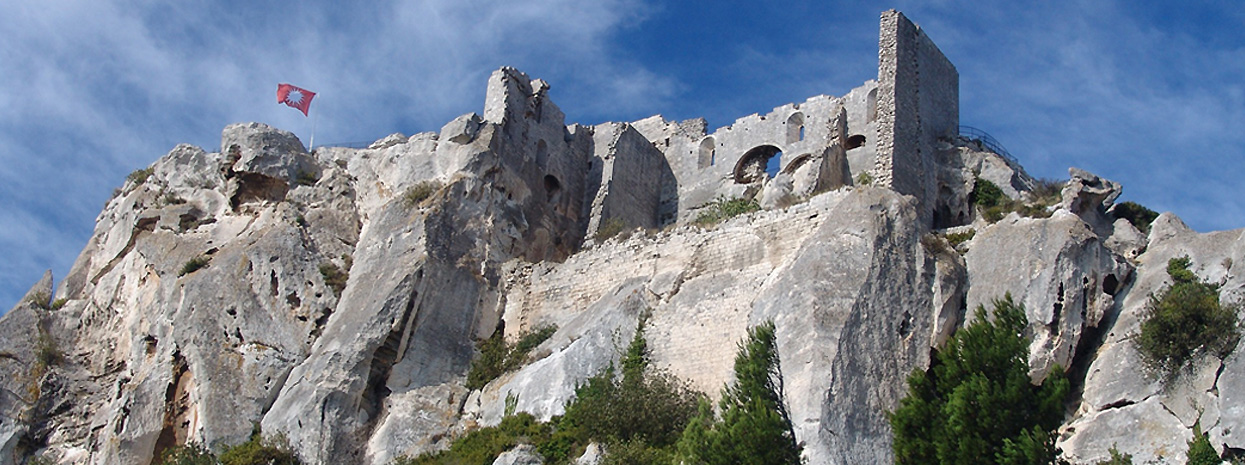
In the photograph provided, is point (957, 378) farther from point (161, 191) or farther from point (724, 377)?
point (161, 191)

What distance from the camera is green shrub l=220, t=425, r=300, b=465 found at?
24830mm

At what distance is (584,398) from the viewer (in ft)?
78.9

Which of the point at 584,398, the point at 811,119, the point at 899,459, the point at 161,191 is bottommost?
the point at 899,459

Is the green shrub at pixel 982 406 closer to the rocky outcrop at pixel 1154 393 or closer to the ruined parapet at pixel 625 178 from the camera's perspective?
the rocky outcrop at pixel 1154 393

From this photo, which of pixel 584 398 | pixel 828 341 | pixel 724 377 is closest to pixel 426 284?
pixel 584 398

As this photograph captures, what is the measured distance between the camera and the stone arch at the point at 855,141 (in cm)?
3225

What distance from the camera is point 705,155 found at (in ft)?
116

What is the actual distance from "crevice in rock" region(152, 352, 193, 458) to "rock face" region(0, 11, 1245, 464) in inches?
1.8

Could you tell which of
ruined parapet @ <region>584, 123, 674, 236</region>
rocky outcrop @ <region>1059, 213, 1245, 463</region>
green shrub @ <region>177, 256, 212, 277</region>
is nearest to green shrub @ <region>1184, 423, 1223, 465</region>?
rocky outcrop @ <region>1059, 213, 1245, 463</region>

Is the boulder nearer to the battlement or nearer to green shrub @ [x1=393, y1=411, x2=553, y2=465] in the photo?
green shrub @ [x1=393, y1=411, x2=553, y2=465]

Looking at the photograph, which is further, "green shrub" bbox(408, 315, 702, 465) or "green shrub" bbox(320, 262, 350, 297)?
"green shrub" bbox(320, 262, 350, 297)

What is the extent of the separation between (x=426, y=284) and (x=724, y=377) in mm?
6451

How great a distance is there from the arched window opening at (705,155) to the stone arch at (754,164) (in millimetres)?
933

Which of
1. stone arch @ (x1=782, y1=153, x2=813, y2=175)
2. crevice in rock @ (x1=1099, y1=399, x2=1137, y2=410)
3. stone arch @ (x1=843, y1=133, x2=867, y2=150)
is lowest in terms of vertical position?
crevice in rock @ (x1=1099, y1=399, x2=1137, y2=410)
